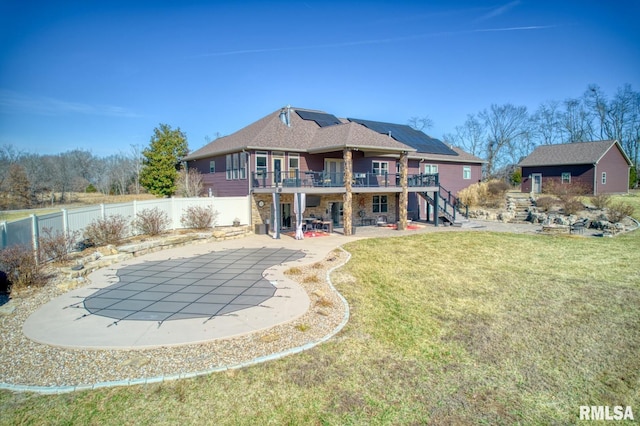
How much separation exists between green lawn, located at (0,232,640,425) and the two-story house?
32.5 feet

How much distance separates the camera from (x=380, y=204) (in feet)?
79.2

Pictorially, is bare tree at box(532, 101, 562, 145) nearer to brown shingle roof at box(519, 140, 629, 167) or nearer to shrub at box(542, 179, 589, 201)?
brown shingle roof at box(519, 140, 629, 167)

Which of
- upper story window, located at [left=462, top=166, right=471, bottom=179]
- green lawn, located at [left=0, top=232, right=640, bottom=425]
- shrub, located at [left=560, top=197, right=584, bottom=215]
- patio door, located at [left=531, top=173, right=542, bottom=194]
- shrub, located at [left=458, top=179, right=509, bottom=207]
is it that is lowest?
green lawn, located at [left=0, top=232, right=640, bottom=425]

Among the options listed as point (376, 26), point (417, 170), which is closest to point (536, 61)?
point (417, 170)

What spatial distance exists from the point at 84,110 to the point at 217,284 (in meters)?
22.3

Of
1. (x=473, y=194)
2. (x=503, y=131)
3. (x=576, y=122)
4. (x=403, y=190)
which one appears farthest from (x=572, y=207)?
(x=576, y=122)

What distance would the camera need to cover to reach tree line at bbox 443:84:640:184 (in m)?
47.6

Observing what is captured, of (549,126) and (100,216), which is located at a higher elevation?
(549,126)

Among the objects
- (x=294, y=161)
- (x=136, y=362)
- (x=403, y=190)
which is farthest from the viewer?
(x=403, y=190)

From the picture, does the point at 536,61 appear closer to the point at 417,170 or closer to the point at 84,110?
the point at 417,170

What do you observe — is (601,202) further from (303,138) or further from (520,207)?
(303,138)

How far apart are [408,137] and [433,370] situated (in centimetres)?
2428

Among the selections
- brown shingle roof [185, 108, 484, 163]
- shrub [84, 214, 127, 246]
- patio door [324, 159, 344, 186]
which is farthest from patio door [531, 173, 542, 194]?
shrub [84, 214, 127, 246]

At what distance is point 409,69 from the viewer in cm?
2542
